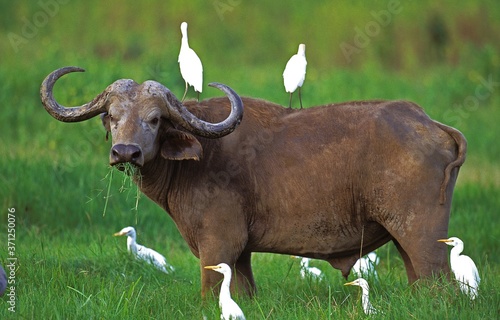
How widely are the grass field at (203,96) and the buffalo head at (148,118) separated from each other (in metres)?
0.95

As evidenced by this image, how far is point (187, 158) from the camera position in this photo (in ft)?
22.2

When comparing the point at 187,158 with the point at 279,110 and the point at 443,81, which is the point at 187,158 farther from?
the point at 443,81

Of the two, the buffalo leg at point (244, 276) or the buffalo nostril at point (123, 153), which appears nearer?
the buffalo nostril at point (123, 153)

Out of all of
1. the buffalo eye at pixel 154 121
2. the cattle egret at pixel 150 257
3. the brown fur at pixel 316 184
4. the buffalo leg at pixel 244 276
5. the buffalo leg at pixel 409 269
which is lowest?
Answer: the cattle egret at pixel 150 257

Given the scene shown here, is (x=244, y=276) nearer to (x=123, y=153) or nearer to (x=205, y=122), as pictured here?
(x=205, y=122)

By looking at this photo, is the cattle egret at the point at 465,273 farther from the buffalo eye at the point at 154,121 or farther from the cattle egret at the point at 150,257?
the cattle egret at the point at 150,257

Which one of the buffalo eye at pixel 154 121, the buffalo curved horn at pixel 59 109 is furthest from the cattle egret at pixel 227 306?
the buffalo curved horn at pixel 59 109

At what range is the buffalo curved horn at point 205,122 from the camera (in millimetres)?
6734

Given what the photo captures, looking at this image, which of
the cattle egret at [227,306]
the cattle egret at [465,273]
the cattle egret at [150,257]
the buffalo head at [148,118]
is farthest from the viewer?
the cattle egret at [150,257]

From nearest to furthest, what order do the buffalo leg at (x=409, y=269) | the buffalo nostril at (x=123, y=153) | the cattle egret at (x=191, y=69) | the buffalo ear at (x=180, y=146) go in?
1. the buffalo nostril at (x=123, y=153)
2. the buffalo ear at (x=180, y=146)
3. the buffalo leg at (x=409, y=269)
4. the cattle egret at (x=191, y=69)

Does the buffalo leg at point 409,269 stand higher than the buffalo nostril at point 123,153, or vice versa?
the buffalo nostril at point 123,153

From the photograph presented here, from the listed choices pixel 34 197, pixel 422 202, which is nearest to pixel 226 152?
pixel 422 202

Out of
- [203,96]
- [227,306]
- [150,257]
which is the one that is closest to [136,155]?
[227,306]

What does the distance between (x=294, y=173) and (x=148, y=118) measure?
3.78ft
